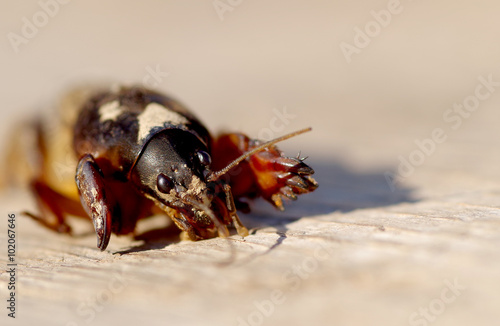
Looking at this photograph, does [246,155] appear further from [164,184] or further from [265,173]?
[164,184]

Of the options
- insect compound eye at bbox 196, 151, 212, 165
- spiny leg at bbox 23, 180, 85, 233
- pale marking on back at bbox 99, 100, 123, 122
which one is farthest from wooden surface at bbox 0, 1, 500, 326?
pale marking on back at bbox 99, 100, 123, 122

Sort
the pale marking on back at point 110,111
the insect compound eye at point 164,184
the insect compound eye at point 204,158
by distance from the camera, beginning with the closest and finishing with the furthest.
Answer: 1. the insect compound eye at point 164,184
2. the insect compound eye at point 204,158
3. the pale marking on back at point 110,111

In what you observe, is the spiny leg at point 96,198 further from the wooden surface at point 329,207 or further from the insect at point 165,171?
the wooden surface at point 329,207

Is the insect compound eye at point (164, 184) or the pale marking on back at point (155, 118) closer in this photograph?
the insect compound eye at point (164, 184)

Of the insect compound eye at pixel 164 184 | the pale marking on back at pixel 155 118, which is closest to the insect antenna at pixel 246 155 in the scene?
the insect compound eye at pixel 164 184

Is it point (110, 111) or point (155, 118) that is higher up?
point (110, 111)

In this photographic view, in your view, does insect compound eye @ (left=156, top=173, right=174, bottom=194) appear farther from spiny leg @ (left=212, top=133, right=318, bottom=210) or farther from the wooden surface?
spiny leg @ (left=212, top=133, right=318, bottom=210)

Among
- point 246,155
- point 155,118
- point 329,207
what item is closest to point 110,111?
point 155,118
